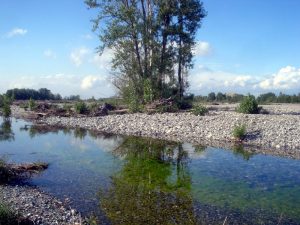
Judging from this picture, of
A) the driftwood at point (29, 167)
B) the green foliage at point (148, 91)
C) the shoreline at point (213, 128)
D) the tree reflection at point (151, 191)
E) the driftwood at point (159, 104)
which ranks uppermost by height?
the green foliage at point (148, 91)

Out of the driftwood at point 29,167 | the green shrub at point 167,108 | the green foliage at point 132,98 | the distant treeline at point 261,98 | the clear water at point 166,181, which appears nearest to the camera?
the clear water at point 166,181

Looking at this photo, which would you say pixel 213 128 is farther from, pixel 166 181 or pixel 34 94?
pixel 34 94

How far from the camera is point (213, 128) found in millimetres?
22203

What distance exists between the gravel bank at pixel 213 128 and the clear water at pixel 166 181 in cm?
176

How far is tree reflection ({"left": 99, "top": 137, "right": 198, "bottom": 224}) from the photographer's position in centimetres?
926

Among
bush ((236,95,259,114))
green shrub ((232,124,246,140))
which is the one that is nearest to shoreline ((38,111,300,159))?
green shrub ((232,124,246,140))

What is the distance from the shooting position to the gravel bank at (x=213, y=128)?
19000mm

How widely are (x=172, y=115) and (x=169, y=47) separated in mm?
9125

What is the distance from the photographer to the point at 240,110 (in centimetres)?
2617

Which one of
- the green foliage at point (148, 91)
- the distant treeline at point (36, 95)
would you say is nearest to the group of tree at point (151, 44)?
the green foliage at point (148, 91)

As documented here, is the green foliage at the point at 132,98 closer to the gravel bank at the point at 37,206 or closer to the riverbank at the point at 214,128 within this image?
the riverbank at the point at 214,128

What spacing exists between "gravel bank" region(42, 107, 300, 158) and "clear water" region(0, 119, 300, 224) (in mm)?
1757

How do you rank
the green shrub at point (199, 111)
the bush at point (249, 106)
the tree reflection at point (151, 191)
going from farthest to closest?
the green shrub at point (199, 111), the bush at point (249, 106), the tree reflection at point (151, 191)

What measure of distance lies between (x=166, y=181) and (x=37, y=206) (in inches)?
177
